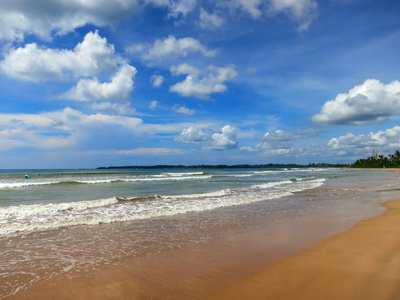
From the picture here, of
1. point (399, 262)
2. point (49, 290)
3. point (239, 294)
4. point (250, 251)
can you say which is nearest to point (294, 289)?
point (239, 294)

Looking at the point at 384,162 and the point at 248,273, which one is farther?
the point at 384,162

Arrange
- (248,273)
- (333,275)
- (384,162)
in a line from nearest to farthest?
(333,275) → (248,273) → (384,162)

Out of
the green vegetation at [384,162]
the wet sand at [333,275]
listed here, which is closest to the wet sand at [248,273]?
the wet sand at [333,275]

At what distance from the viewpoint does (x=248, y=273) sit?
4477mm

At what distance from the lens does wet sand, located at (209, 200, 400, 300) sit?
3.64 meters

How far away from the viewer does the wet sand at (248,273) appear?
12.4ft

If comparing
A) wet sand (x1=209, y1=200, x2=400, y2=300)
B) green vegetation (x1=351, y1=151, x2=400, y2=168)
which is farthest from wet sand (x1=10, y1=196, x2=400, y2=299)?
green vegetation (x1=351, y1=151, x2=400, y2=168)

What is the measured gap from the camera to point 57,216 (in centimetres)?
1011

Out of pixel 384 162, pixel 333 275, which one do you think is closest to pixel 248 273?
pixel 333 275

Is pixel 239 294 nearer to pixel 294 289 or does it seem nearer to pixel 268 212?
pixel 294 289

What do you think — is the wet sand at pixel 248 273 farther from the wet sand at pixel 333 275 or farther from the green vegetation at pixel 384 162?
the green vegetation at pixel 384 162

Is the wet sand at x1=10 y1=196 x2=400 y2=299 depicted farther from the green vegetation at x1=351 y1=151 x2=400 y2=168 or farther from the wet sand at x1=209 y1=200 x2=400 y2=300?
the green vegetation at x1=351 y1=151 x2=400 y2=168

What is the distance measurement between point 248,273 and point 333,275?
1416 mm

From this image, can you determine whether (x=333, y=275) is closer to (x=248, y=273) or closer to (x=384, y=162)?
(x=248, y=273)
